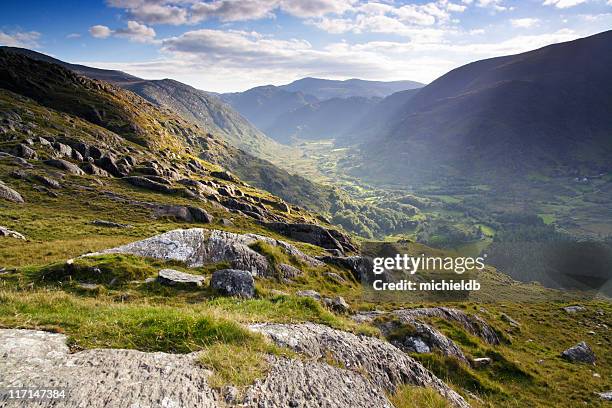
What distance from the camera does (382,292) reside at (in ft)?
205

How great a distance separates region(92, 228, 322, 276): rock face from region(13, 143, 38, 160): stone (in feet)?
283

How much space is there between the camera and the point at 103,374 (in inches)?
302

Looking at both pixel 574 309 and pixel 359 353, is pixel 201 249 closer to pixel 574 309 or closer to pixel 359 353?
pixel 359 353

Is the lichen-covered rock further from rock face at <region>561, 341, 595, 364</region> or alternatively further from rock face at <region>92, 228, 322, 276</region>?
rock face at <region>561, 341, 595, 364</region>

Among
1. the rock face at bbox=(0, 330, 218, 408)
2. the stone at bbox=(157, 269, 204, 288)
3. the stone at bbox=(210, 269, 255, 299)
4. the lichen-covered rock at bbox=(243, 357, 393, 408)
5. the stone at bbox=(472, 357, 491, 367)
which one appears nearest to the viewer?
the rock face at bbox=(0, 330, 218, 408)

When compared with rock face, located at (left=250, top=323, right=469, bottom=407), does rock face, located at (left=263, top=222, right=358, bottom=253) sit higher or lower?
lower

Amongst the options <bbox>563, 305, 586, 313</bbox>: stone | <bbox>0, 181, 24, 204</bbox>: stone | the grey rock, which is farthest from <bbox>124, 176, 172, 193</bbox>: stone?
the grey rock

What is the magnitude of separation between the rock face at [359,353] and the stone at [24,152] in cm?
11249

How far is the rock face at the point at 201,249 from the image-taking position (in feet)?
104

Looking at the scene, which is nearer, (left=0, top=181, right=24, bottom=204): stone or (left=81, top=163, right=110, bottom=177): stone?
(left=0, top=181, right=24, bottom=204): stone

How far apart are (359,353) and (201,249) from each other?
87.0ft

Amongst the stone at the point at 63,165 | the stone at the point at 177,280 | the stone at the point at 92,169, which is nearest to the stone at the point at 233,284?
the stone at the point at 177,280

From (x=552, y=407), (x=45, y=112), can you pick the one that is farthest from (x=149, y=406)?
(x=45, y=112)

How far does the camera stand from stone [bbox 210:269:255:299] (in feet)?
70.1
